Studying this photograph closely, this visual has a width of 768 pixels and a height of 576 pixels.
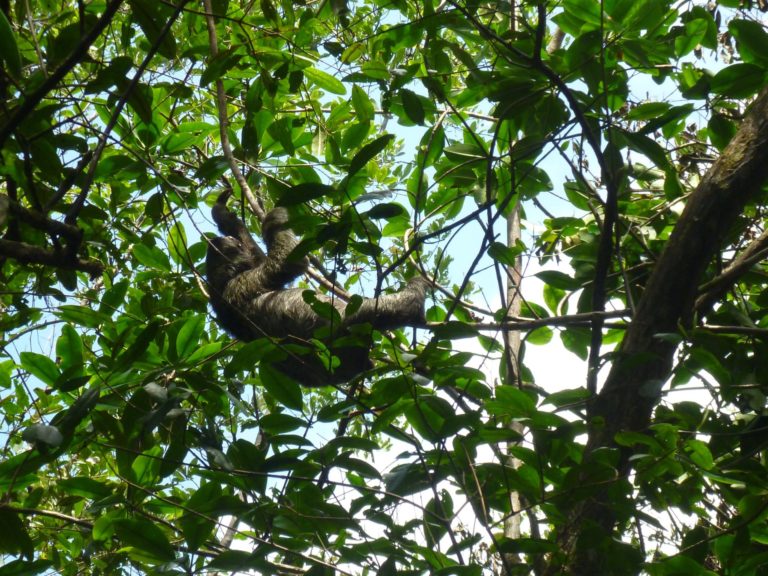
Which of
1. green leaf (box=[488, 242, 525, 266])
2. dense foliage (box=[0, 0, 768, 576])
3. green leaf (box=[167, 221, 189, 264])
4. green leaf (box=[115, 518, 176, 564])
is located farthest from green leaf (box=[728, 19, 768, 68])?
green leaf (box=[115, 518, 176, 564])

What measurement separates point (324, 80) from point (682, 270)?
7.44 ft

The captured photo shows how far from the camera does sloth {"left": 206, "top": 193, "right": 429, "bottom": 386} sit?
525 cm

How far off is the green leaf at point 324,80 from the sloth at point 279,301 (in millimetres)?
923

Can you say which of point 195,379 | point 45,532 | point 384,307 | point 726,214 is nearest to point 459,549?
point 195,379

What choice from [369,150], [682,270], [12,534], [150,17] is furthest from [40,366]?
[682,270]

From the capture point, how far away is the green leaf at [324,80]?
4117 millimetres

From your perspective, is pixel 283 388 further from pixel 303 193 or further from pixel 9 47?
pixel 9 47

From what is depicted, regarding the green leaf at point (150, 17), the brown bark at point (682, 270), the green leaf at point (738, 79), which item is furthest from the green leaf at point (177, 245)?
the green leaf at point (738, 79)

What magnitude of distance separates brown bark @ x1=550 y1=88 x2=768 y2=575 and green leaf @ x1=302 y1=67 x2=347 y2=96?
209 centimetres

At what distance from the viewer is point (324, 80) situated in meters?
4.14

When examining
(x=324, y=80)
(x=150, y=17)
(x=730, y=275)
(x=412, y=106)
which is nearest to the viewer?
(x=150, y=17)

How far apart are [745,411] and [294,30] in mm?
3444

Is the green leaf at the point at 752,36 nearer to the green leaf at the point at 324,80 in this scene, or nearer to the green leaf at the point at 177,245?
the green leaf at the point at 324,80

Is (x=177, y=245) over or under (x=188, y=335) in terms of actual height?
over
